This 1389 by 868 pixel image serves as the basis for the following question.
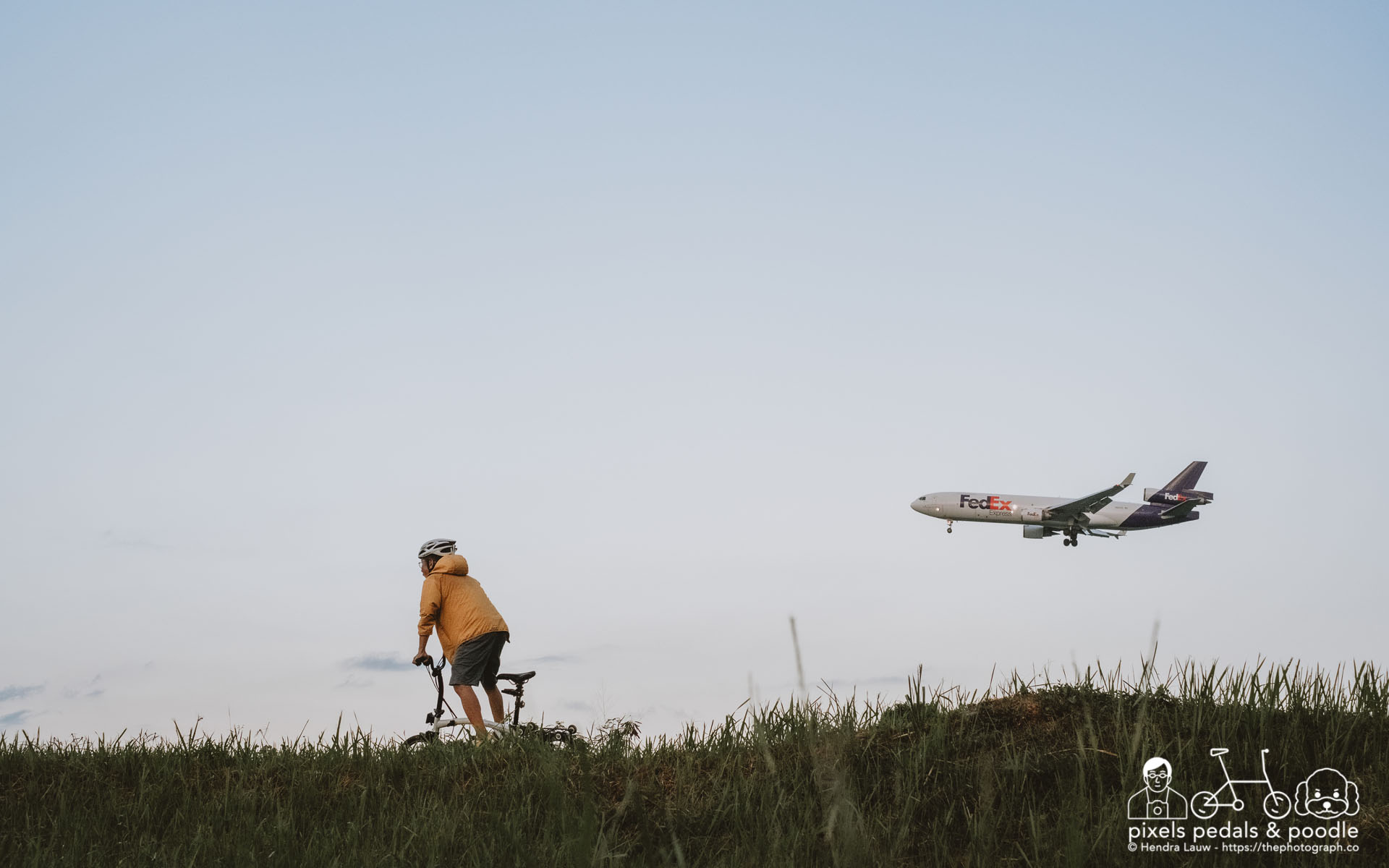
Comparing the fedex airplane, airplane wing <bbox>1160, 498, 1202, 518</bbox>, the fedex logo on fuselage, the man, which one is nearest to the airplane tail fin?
airplane wing <bbox>1160, 498, 1202, 518</bbox>

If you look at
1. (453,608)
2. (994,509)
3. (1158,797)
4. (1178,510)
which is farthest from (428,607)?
(1178,510)

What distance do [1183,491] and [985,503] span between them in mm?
29360

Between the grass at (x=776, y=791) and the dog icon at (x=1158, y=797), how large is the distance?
11cm

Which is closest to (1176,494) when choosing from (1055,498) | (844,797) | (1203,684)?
(1055,498)

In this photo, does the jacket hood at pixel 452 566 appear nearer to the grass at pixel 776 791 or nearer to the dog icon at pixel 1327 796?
the grass at pixel 776 791

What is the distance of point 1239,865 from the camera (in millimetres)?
6699

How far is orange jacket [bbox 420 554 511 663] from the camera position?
1255 centimetres

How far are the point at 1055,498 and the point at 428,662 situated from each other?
71277mm

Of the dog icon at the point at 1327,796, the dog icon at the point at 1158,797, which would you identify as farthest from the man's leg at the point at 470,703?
the dog icon at the point at 1327,796

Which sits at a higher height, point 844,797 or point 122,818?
point 844,797

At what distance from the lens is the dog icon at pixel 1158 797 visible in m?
7.39

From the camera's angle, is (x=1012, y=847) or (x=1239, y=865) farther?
(x=1012, y=847)

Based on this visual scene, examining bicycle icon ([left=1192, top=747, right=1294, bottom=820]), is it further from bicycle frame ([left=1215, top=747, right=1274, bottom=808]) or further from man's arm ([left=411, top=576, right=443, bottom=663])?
man's arm ([left=411, top=576, right=443, bottom=663])

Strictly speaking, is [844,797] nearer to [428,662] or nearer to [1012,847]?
[1012,847]
